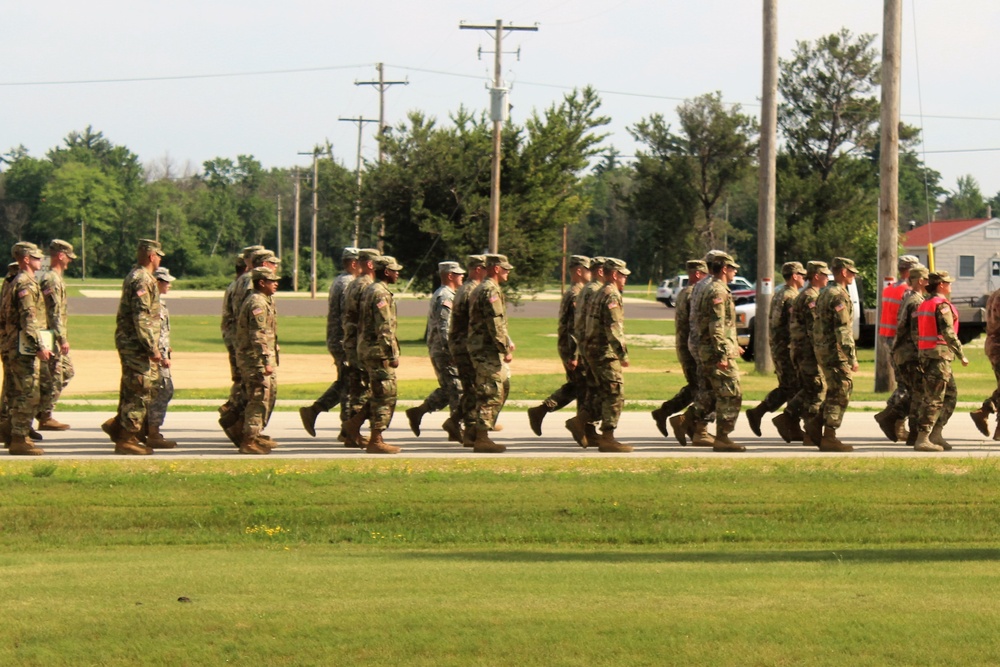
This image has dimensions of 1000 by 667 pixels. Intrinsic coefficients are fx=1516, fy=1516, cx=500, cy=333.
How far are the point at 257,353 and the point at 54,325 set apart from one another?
9.38ft

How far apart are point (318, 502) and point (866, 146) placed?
70.0 metres

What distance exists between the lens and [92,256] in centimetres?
12012

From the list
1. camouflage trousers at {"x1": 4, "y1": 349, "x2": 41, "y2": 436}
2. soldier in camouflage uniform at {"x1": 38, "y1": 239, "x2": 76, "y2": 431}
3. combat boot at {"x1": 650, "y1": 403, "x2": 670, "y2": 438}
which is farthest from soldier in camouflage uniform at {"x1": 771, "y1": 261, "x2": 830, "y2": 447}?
camouflage trousers at {"x1": 4, "y1": 349, "x2": 41, "y2": 436}

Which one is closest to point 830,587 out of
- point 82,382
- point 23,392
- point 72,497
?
point 72,497

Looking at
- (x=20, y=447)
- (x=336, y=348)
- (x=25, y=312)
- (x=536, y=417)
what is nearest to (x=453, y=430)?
(x=536, y=417)

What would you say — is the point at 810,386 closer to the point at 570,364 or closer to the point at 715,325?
the point at 715,325

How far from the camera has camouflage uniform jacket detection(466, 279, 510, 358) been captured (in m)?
14.0

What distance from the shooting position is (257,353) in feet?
44.5

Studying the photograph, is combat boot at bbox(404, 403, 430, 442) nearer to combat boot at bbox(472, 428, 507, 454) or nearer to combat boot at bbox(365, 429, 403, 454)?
combat boot at bbox(365, 429, 403, 454)

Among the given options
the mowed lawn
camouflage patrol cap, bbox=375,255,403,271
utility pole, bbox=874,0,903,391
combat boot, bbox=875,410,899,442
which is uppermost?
utility pole, bbox=874,0,903,391

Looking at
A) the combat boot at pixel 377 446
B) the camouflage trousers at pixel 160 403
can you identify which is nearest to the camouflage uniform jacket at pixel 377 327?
the combat boot at pixel 377 446

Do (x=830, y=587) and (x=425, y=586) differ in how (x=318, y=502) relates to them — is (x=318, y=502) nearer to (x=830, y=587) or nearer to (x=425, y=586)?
(x=425, y=586)

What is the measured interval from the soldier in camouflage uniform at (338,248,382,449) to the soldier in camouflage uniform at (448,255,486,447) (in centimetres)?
87

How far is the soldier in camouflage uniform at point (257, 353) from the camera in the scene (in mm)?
13578
